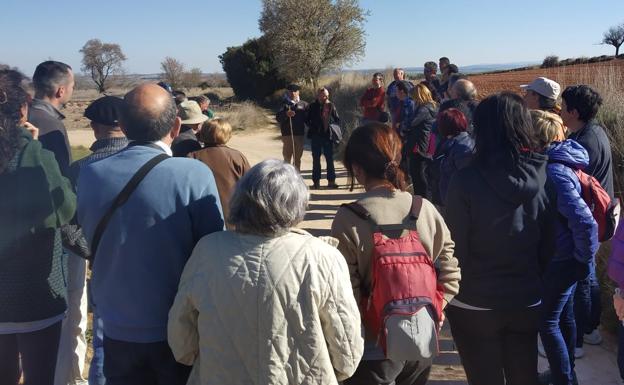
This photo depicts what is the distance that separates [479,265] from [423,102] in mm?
4257

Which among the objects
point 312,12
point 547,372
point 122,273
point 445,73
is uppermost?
point 312,12

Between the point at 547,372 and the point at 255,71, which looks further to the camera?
the point at 255,71

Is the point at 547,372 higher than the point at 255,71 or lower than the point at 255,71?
lower

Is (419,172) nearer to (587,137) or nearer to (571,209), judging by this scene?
(587,137)

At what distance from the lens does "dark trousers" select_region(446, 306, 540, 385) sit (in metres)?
2.58

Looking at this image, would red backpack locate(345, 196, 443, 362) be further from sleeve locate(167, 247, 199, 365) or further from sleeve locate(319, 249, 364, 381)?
sleeve locate(167, 247, 199, 365)

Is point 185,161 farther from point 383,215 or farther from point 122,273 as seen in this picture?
point 383,215

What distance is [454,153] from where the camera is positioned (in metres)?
4.25

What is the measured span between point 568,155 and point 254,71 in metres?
27.5

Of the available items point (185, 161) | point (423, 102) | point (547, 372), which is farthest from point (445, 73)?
point (185, 161)

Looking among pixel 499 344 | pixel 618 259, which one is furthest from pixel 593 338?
pixel 618 259

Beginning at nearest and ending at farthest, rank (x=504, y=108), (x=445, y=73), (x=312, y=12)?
(x=504, y=108), (x=445, y=73), (x=312, y=12)

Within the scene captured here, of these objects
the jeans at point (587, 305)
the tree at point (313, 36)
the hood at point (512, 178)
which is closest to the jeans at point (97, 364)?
the hood at point (512, 178)

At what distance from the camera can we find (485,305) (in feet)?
8.39
